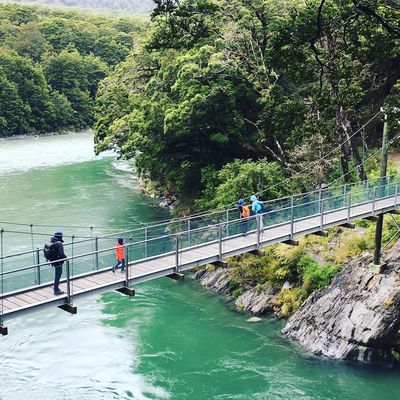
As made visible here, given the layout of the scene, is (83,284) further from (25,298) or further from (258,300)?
(258,300)

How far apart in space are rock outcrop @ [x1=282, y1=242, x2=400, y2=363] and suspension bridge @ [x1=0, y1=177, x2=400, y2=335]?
1703mm

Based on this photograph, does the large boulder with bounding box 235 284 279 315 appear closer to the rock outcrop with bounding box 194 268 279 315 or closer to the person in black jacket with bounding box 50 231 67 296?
the rock outcrop with bounding box 194 268 279 315

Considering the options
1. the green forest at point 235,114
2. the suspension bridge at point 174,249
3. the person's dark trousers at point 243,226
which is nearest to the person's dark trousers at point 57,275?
the suspension bridge at point 174,249

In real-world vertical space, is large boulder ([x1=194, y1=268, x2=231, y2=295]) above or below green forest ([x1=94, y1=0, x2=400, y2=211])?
below

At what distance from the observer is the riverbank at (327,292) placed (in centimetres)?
1510

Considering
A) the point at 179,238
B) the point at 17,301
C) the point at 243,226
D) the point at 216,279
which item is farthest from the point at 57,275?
the point at 216,279

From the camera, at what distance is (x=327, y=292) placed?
55.2 feet

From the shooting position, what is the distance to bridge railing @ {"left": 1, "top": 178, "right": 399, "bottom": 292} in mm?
11625

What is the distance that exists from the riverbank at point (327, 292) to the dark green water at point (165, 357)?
1.74 feet

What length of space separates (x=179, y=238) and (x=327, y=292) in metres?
5.66

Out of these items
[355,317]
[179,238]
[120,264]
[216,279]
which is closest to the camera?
[120,264]

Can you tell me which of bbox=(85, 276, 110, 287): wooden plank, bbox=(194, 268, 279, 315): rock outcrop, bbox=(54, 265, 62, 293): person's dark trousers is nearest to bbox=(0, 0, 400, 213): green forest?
bbox=(194, 268, 279, 315): rock outcrop

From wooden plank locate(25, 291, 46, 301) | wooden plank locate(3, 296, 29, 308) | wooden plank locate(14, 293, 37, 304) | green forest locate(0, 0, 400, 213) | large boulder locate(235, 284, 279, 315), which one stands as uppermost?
green forest locate(0, 0, 400, 213)

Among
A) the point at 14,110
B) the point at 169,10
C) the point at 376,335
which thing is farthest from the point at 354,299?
the point at 14,110
